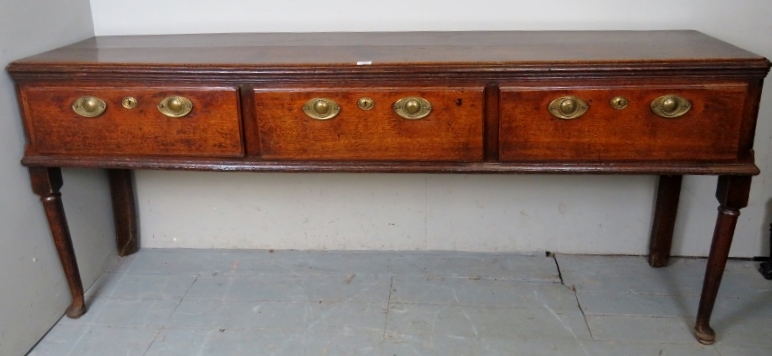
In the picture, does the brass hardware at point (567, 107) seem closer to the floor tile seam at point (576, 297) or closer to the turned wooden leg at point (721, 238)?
the turned wooden leg at point (721, 238)

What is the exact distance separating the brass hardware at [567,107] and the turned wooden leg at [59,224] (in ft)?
4.13

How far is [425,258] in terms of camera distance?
240 centimetres

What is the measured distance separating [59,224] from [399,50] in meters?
1.01

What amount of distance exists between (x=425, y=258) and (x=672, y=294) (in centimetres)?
76

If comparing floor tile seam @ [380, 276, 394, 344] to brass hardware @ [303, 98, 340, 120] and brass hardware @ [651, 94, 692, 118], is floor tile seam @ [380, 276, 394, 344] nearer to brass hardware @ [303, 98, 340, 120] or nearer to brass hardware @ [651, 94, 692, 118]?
brass hardware @ [303, 98, 340, 120]

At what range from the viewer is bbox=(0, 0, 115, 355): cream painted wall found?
1.81 meters

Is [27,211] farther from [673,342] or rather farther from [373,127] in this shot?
[673,342]

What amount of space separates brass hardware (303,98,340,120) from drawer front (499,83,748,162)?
15.0 inches

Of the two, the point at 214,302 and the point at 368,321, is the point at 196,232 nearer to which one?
the point at 214,302

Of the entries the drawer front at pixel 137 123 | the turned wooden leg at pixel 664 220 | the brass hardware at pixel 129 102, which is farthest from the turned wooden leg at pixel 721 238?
the brass hardware at pixel 129 102

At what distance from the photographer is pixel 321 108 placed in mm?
1679

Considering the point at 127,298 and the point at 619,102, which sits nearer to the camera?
the point at 619,102

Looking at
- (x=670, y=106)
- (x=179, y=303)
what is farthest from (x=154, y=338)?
(x=670, y=106)

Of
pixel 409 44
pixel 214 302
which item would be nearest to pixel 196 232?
pixel 214 302
